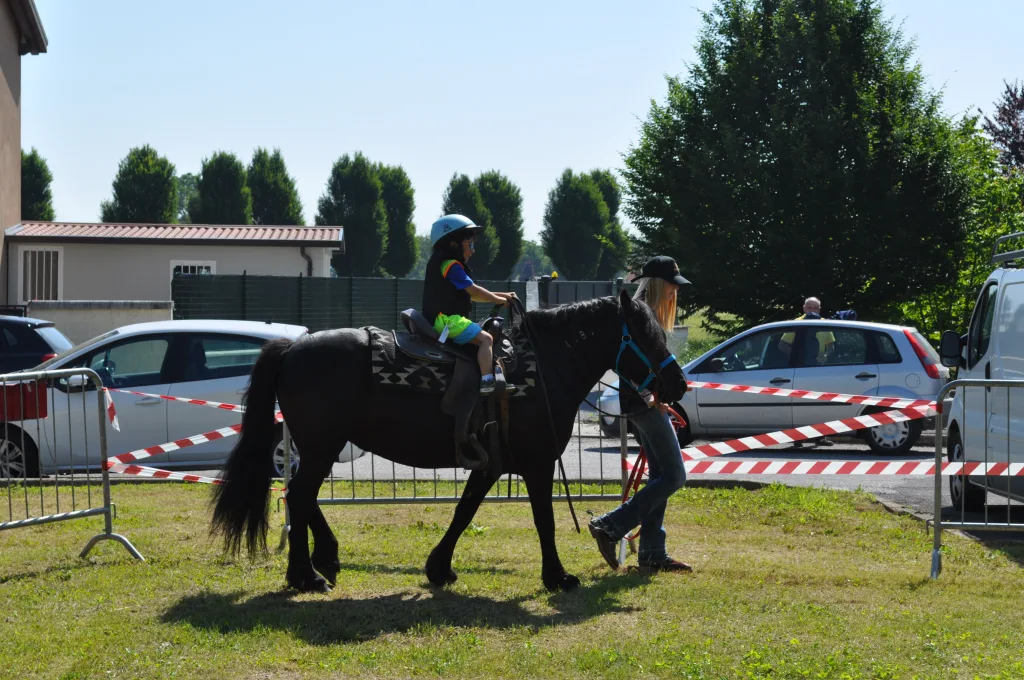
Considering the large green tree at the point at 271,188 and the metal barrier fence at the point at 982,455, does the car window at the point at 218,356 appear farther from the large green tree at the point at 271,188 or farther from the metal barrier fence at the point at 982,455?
the large green tree at the point at 271,188

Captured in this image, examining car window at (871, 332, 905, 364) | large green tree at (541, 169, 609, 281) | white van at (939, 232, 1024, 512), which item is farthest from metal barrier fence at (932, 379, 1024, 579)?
large green tree at (541, 169, 609, 281)

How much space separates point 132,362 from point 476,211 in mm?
76413

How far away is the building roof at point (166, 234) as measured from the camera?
3291 centimetres

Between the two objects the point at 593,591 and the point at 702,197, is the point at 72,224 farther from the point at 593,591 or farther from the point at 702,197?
the point at 593,591

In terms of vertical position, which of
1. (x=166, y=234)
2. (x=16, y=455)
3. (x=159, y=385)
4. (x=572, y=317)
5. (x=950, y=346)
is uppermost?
(x=166, y=234)

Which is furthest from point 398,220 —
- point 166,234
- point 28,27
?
point 28,27

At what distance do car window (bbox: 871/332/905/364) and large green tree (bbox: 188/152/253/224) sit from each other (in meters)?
60.8

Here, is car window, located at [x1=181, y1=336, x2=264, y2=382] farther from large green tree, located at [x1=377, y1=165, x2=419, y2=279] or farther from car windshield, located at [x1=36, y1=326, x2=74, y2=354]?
large green tree, located at [x1=377, y1=165, x2=419, y2=279]

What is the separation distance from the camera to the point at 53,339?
15.0 metres

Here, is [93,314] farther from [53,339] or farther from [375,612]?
[375,612]

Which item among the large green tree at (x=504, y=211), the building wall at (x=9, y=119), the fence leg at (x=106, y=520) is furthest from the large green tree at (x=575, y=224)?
the fence leg at (x=106, y=520)

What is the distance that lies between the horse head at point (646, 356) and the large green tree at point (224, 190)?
66489mm

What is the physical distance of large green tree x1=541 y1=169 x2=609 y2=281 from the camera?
9100cm

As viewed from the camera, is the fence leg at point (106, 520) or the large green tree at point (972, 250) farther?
the large green tree at point (972, 250)
